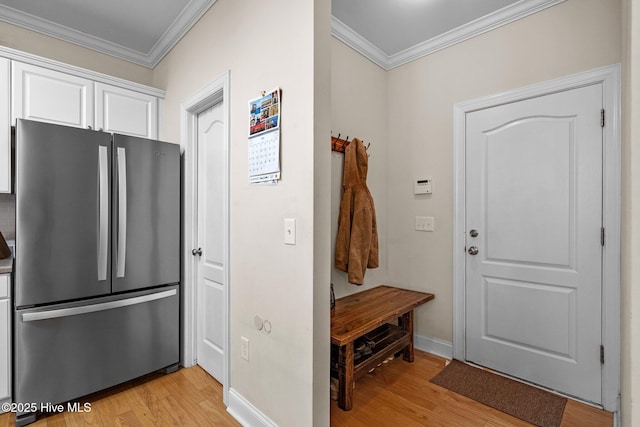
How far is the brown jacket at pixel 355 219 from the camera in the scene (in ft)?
7.67

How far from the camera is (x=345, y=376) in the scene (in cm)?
183

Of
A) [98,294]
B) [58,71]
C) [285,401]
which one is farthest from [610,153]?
[58,71]

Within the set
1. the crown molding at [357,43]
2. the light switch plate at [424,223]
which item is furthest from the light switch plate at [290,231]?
the crown molding at [357,43]

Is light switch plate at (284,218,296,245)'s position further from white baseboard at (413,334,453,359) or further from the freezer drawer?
white baseboard at (413,334,453,359)

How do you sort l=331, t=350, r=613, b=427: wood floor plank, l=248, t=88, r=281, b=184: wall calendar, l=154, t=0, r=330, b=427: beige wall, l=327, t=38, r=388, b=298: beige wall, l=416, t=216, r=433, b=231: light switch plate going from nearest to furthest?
l=154, t=0, r=330, b=427: beige wall < l=248, t=88, r=281, b=184: wall calendar < l=331, t=350, r=613, b=427: wood floor plank < l=327, t=38, r=388, b=298: beige wall < l=416, t=216, r=433, b=231: light switch plate

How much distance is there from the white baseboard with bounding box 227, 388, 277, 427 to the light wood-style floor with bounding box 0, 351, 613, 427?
5 cm

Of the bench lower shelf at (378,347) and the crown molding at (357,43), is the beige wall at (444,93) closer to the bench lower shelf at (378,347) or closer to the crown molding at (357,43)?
the crown molding at (357,43)

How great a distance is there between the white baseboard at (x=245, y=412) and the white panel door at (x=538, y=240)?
1.70m

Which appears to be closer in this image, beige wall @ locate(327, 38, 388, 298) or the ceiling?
the ceiling

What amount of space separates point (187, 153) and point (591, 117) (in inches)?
112

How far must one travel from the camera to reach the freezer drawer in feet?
5.74

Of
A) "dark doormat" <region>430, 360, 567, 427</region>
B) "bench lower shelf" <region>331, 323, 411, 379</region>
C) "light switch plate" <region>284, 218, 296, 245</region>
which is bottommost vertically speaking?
"dark doormat" <region>430, 360, 567, 427</region>

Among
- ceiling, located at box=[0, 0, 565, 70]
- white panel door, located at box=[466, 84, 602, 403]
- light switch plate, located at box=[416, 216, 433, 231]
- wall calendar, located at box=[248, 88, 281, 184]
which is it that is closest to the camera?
wall calendar, located at box=[248, 88, 281, 184]

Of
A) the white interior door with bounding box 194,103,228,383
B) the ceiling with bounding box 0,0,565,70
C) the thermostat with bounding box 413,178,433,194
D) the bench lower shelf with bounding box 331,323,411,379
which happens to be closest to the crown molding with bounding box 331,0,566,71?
the ceiling with bounding box 0,0,565,70
